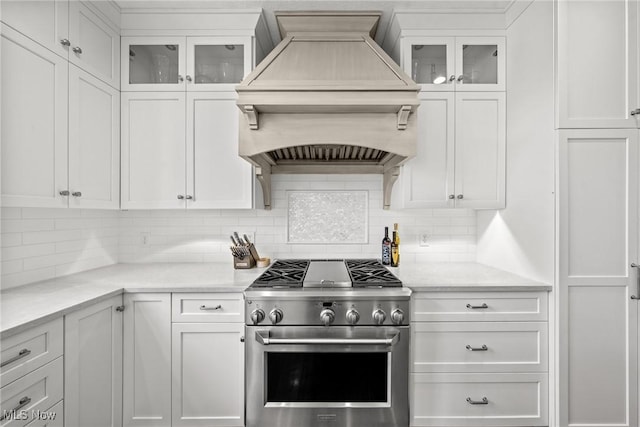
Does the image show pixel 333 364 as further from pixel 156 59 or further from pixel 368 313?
pixel 156 59

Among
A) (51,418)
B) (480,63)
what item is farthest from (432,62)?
(51,418)

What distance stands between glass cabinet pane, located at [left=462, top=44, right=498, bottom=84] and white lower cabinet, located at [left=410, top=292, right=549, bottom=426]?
1389 mm

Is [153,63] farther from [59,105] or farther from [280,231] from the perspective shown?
[280,231]

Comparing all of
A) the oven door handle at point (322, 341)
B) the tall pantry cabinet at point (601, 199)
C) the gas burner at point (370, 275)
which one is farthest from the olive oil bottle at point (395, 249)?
the tall pantry cabinet at point (601, 199)

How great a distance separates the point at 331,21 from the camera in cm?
201

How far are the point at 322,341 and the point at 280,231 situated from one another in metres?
1.05

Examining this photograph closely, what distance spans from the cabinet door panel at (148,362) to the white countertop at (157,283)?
108 millimetres

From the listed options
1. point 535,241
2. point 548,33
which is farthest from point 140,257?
point 548,33

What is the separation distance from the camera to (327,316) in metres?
1.72

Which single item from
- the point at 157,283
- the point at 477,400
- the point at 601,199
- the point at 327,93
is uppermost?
the point at 327,93

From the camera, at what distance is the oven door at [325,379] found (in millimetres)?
1752

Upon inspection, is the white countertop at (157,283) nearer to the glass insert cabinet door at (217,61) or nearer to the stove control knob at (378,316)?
the stove control knob at (378,316)

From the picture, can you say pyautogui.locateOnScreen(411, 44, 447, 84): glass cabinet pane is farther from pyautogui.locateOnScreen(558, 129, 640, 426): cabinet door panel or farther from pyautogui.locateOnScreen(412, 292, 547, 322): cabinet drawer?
pyautogui.locateOnScreen(412, 292, 547, 322): cabinet drawer

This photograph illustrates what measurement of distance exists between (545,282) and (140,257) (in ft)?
8.90
